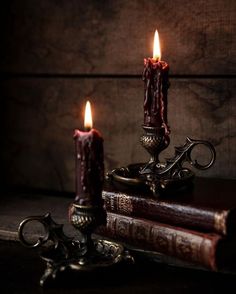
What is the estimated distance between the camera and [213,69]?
4.92 feet

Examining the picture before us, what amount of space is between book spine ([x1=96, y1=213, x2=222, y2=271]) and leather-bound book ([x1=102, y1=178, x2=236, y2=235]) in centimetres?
2

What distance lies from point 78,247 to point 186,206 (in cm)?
22

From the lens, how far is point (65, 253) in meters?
1.17

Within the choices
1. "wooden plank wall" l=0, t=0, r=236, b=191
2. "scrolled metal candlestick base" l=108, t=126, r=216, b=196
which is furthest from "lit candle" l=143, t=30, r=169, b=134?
"wooden plank wall" l=0, t=0, r=236, b=191

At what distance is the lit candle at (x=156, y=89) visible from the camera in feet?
4.17

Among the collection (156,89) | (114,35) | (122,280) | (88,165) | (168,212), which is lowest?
(122,280)

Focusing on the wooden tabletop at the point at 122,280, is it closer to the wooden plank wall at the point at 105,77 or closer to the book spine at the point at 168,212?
the book spine at the point at 168,212

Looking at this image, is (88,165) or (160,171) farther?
(160,171)

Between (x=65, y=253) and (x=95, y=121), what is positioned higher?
(x=95, y=121)

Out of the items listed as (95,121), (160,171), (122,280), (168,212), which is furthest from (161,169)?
(95,121)

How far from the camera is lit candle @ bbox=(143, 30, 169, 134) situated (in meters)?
1.27

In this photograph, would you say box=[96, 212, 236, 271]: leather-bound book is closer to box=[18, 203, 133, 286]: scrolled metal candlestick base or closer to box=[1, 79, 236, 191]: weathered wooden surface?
box=[18, 203, 133, 286]: scrolled metal candlestick base

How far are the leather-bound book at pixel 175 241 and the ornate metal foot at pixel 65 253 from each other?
49 mm

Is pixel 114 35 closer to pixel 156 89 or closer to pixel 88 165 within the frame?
pixel 156 89
